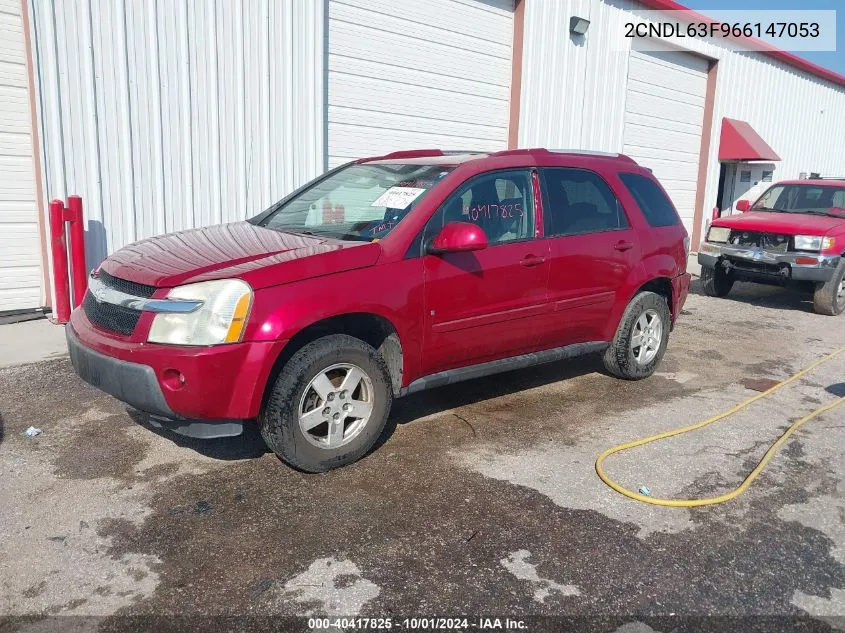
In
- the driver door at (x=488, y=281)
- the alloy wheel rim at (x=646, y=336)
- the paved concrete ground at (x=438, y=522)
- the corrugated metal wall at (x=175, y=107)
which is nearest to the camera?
the paved concrete ground at (x=438, y=522)

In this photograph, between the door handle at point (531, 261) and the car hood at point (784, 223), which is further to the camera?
the car hood at point (784, 223)

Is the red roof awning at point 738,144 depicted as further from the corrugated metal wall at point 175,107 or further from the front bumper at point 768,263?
the corrugated metal wall at point 175,107

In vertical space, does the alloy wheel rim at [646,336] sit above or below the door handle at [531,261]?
below

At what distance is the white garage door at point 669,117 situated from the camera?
14031 millimetres

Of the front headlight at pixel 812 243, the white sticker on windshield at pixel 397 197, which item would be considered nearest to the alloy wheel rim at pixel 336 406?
the white sticker on windshield at pixel 397 197

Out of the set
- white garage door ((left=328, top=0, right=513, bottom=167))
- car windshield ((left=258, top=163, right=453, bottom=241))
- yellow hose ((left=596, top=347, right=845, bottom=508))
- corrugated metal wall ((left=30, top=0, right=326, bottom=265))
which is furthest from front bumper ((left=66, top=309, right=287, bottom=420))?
white garage door ((left=328, top=0, right=513, bottom=167))

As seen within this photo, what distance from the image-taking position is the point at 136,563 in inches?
116

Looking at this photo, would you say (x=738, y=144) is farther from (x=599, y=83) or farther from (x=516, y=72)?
(x=516, y=72)

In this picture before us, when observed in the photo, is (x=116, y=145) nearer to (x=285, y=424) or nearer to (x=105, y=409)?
(x=105, y=409)

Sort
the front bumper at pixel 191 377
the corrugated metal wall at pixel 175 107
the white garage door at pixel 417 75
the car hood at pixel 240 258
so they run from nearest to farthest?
1. the front bumper at pixel 191 377
2. the car hood at pixel 240 258
3. the corrugated metal wall at pixel 175 107
4. the white garage door at pixel 417 75

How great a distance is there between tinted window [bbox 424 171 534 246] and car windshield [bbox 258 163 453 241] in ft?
0.55

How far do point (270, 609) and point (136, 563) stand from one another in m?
0.68

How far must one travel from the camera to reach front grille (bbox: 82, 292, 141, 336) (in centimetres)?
356

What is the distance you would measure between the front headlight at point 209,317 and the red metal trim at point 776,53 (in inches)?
489
